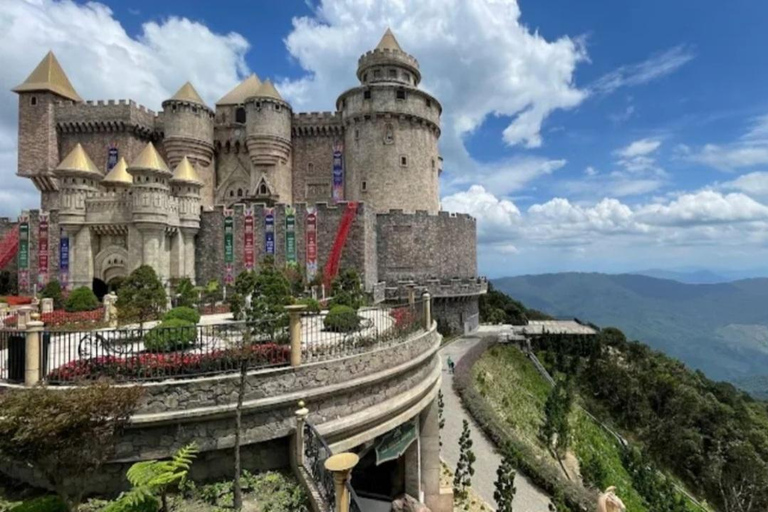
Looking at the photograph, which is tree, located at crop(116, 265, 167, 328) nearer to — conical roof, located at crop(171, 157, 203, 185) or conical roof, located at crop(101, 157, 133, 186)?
conical roof, located at crop(171, 157, 203, 185)

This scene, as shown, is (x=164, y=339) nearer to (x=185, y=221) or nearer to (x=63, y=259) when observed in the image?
(x=185, y=221)

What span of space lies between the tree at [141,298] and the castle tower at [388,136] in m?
19.4

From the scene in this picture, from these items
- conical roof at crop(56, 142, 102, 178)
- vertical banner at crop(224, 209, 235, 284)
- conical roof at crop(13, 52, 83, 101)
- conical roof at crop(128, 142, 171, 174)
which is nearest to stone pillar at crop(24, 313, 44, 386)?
conical roof at crop(128, 142, 171, 174)

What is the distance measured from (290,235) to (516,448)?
62.5 feet

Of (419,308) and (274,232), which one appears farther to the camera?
(274,232)

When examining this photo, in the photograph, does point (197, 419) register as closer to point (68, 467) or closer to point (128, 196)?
point (68, 467)

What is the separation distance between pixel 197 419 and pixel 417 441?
6707 mm

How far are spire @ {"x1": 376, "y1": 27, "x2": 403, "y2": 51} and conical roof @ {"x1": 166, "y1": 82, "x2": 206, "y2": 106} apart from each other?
1605 centimetres

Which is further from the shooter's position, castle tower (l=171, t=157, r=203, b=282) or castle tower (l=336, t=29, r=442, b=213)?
castle tower (l=336, t=29, r=442, b=213)

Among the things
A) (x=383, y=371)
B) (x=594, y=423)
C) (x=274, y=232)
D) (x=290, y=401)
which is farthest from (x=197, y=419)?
(x=594, y=423)

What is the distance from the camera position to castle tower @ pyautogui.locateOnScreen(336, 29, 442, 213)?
36.0m

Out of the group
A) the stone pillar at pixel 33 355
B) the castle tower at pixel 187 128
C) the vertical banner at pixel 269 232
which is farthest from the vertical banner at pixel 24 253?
the stone pillar at pixel 33 355

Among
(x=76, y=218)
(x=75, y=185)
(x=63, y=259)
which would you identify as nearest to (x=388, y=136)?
(x=75, y=185)

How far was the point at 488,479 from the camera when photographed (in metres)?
15.6
